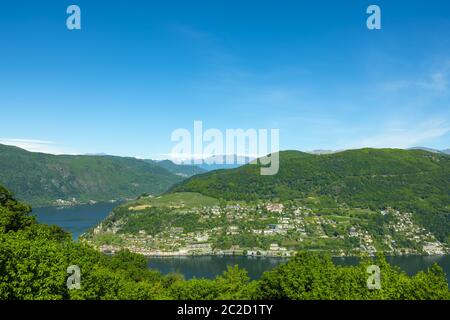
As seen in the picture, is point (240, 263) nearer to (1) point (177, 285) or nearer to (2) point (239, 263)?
(2) point (239, 263)

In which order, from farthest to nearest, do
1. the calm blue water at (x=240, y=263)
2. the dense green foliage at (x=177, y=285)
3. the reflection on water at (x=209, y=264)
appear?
the calm blue water at (x=240, y=263)
the reflection on water at (x=209, y=264)
the dense green foliage at (x=177, y=285)

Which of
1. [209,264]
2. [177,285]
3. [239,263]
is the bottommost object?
[209,264]

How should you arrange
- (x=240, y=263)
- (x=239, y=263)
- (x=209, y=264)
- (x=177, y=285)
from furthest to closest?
(x=239, y=263) → (x=240, y=263) → (x=209, y=264) → (x=177, y=285)

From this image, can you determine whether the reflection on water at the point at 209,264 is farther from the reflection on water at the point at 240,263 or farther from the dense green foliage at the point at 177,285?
the dense green foliage at the point at 177,285

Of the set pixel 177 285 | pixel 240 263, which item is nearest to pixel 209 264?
pixel 240 263

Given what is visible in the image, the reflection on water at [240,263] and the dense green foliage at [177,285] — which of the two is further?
the reflection on water at [240,263]

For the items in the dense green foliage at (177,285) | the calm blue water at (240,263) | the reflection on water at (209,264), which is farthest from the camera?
the calm blue water at (240,263)

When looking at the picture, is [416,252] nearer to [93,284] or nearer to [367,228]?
[367,228]

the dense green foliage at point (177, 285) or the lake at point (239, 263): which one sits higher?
the dense green foliage at point (177, 285)

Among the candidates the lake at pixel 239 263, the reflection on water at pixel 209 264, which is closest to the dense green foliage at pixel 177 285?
the reflection on water at pixel 209 264

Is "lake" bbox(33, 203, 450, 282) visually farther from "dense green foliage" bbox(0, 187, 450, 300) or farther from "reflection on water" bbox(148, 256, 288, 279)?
"dense green foliage" bbox(0, 187, 450, 300)
